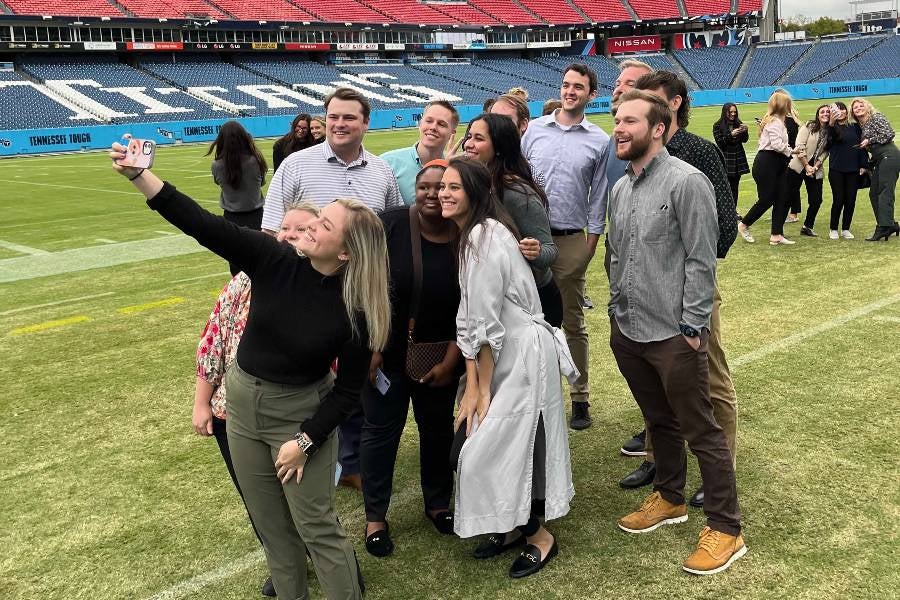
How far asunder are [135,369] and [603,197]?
4.02 meters

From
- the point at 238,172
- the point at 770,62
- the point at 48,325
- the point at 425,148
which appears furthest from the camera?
the point at 770,62

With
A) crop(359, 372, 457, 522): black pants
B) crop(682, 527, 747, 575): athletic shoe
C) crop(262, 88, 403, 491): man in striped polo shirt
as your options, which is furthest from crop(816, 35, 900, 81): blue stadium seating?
crop(359, 372, 457, 522): black pants

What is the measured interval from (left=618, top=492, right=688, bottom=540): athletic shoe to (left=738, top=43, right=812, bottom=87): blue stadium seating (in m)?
61.5

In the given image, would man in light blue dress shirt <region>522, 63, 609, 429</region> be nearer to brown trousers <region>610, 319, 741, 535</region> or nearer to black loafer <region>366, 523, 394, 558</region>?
brown trousers <region>610, 319, 741, 535</region>

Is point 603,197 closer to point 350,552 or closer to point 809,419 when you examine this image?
point 809,419

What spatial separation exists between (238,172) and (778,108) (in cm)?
662

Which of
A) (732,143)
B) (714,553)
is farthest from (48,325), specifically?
(732,143)

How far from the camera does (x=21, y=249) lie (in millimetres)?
12219

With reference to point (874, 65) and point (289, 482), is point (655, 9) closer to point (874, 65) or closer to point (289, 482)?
point (874, 65)

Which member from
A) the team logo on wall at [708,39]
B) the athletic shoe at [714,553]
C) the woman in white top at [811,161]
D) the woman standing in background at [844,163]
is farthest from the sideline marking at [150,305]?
the team logo on wall at [708,39]

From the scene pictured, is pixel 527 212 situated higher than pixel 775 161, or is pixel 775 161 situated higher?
pixel 527 212

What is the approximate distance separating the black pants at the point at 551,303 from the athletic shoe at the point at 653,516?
1.01 meters

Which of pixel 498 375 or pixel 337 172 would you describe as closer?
pixel 498 375

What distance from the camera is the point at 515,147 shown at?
3914 mm
